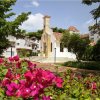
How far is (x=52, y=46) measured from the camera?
6197 cm

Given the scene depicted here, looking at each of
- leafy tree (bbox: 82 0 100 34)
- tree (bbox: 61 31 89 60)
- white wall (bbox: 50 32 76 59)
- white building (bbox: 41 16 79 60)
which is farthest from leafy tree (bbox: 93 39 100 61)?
leafy tree (bbox: 82 0 100 34)

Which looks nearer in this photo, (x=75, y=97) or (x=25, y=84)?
(x=25, y=84)

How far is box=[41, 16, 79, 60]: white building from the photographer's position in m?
59.8

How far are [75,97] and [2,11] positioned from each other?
31.7 m

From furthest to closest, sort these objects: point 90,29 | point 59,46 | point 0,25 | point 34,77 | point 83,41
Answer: point 59,46 → point 83,41 → point 0,25 → point 90,29 → point 34,77

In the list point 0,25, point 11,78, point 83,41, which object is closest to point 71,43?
point 83,41

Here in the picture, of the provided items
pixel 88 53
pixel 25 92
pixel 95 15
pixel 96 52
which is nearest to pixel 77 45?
pixel 96 52

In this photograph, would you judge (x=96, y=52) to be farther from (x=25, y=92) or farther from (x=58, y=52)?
(x=25, y=92)

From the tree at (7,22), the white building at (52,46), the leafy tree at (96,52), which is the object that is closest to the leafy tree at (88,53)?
the leafy tree at (96,52)

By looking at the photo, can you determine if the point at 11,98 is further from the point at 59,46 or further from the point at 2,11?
the point at 59,46

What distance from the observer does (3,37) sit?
113 feet

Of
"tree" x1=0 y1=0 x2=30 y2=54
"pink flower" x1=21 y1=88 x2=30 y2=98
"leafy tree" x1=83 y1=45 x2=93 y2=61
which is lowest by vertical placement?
"pink flower" x1=21 y1=88 x2=30 y2=98

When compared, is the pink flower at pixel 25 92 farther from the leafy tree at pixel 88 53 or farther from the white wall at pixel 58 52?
Result: the white wall at pixel 58 52

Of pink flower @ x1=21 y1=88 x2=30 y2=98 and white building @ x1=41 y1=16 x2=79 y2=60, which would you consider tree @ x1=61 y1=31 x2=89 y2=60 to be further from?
pink flower @ x1=21 y1=88 x2=30 y2=98
